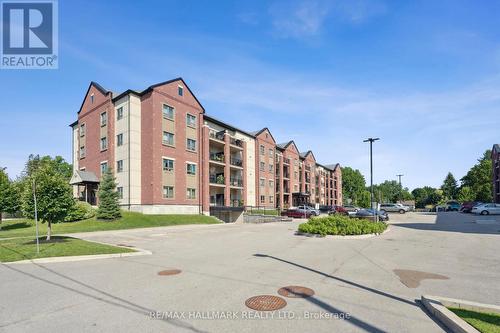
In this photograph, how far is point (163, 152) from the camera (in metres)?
35.3

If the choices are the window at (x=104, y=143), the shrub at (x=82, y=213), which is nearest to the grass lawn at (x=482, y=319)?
the shrub at (x=82, y=213)

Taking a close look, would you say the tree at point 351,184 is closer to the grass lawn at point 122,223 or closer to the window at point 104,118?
the grass lawn at point 122,223

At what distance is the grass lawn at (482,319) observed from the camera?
4891 millimetres

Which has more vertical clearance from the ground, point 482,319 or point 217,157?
point 217,157

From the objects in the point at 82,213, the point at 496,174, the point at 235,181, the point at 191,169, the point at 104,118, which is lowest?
the point at 82,213

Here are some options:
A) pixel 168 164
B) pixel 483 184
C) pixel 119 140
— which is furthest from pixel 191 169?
pixel 483 184

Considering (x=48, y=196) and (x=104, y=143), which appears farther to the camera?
(x=104, y=143)

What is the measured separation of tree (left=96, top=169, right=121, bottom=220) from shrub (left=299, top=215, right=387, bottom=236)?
61.0ft

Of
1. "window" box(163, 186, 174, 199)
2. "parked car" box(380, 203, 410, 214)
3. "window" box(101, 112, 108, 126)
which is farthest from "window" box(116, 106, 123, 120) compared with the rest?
"parked car" box(380, 203, 410, 214)

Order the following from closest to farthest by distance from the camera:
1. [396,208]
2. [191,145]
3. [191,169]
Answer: [191,169] < [191,145] < [396,208]

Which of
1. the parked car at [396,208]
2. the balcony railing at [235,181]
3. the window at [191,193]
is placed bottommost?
the parked car at [396,208]

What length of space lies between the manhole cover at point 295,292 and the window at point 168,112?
103 ft

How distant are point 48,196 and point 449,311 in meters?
16.9

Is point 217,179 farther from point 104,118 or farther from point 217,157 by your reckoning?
point 104,118
